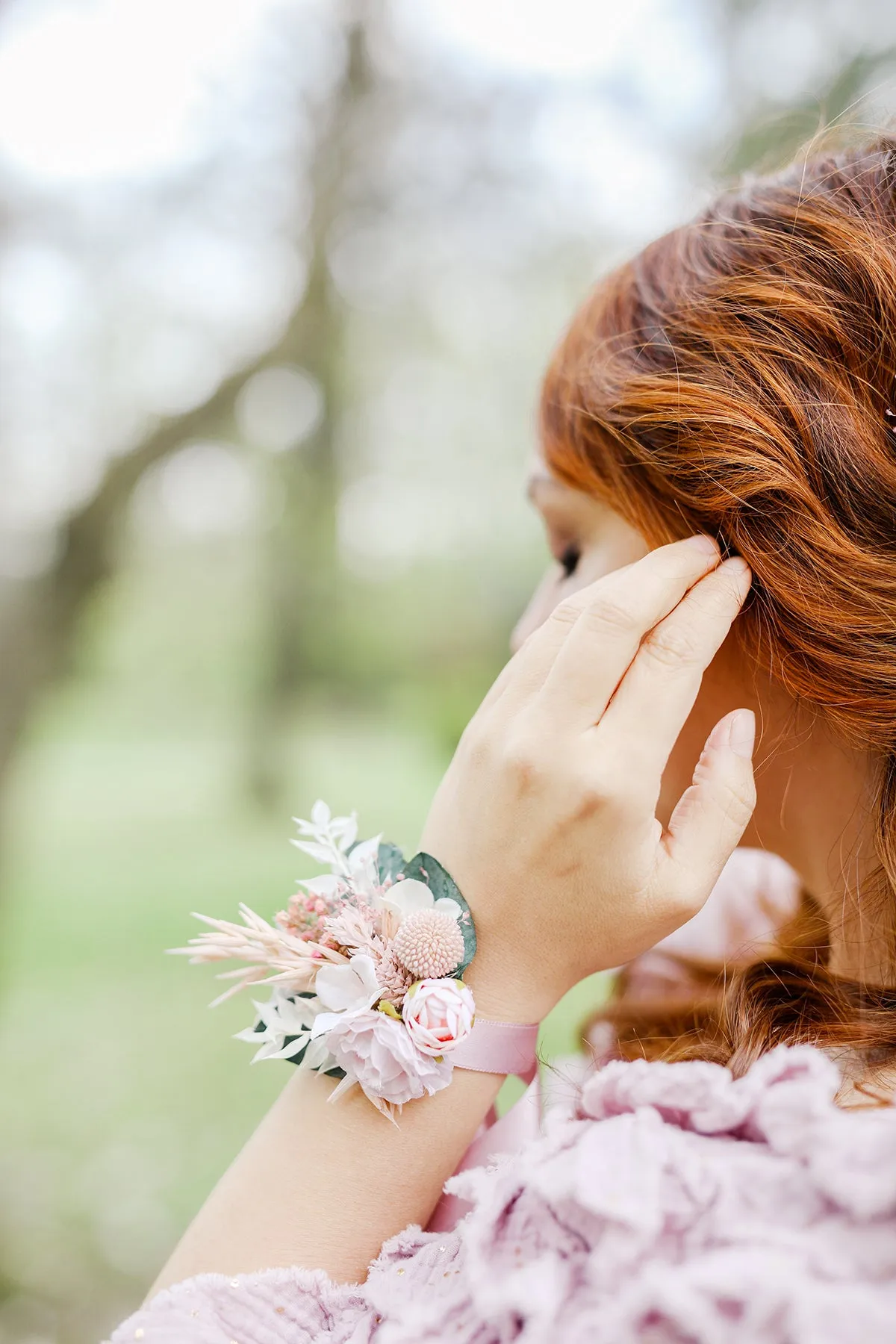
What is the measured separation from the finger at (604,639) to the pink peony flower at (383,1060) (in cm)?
33

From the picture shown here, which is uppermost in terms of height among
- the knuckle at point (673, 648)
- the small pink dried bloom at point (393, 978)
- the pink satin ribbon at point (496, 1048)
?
the knuckle at point (673, 648)

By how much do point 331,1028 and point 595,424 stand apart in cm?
73

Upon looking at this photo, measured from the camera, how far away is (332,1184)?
0.84 m

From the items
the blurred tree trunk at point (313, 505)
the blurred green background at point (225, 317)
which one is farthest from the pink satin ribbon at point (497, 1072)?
the blurred tree trunk at point (313, 505)

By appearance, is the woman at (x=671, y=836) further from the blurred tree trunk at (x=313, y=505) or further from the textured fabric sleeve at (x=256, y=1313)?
the blurred tree trunk at (x=313, y=505)

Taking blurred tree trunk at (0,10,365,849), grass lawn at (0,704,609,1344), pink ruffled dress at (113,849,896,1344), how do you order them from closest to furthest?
pink ruffled dress at (113,849,896,1344), blurred tree trunk at (0,10,365,849), grass lawn at (0,704,609,1344)

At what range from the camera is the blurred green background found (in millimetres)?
2580

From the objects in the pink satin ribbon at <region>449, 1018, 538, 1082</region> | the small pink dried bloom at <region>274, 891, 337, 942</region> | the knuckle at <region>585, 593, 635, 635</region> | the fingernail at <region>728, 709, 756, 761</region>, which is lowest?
the pink satin ribbon at <region>449, 1018, 538, 1082</region>

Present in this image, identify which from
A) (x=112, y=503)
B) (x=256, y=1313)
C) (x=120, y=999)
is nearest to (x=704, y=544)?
(x=256, y=1313)

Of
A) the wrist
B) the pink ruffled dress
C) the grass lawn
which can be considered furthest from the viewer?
the grass lawn

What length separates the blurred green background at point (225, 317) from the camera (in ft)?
8.46

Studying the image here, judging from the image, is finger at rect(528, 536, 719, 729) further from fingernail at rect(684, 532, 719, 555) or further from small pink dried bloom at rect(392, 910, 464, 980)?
small pink dried bloom at rect(392, 910, 464, 980)

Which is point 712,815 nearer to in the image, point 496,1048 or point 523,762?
point 523,762

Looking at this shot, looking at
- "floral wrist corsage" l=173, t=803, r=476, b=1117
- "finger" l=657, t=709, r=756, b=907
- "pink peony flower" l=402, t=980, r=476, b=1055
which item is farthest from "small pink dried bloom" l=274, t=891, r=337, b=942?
"finger" l=657, t=709, r=756, b=907
